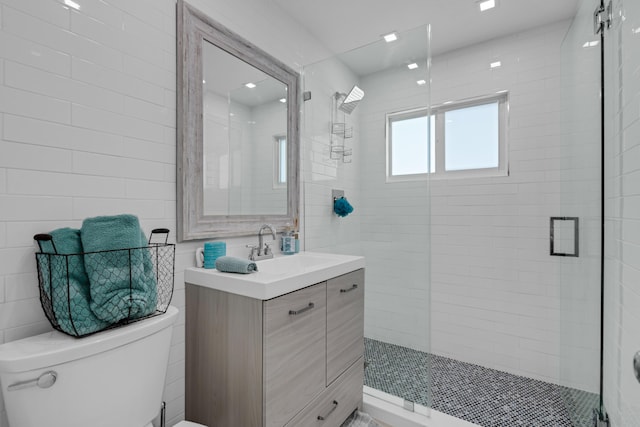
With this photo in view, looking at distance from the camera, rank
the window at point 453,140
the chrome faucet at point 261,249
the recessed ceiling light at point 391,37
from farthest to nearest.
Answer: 1. the window at point 453,140
2. the recessed ceiling light at point 391,37
3. the chrome faucet at point 261,249

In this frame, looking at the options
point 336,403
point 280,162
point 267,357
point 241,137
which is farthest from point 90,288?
point 280,162

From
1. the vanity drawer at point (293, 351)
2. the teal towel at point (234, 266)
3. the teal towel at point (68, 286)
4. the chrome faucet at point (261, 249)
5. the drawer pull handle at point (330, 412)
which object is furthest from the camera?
the chrome faucet at point (261, 249)

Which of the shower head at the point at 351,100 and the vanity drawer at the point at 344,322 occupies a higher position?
the shower head at the point at 351,100

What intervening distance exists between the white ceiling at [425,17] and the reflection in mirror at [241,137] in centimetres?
60

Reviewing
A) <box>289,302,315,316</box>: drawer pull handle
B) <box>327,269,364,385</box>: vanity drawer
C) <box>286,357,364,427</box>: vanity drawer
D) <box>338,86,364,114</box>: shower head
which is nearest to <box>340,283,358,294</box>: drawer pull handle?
<box>327,269,364,385</box>: vanity drawer

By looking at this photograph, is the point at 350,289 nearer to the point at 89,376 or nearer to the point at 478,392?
the point at 89,376

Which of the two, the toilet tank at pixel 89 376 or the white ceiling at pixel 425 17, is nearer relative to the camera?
the toilet tank at pixel 89 376

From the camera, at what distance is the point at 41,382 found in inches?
31.4

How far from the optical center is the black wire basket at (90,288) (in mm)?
922

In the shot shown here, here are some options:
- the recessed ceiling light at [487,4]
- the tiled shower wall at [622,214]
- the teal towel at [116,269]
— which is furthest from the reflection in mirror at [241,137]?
the tiled shower wall at [622,214]

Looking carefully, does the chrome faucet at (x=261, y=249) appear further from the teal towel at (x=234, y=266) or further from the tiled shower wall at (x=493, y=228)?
the tiled shower wall at (x=493, y=228)

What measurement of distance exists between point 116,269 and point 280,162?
1.29 m

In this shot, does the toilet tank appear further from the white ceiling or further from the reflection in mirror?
the white ceiling

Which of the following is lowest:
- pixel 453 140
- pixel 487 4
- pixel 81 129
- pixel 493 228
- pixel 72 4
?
pixel 493 228
